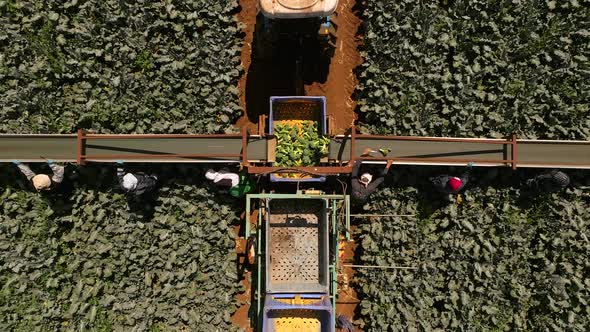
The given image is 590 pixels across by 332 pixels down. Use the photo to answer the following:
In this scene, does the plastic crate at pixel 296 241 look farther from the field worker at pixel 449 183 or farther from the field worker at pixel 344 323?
the field worker at pixel 449 183

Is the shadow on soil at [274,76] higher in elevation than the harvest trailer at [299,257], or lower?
higher

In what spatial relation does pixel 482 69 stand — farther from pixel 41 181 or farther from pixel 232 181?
pixel 41 181

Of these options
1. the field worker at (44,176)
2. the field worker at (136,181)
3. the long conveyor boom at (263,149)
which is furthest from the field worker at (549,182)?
the field worker at (44,176)

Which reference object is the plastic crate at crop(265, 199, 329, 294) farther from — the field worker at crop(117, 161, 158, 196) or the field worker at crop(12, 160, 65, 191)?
the field worker at crop(12, 160, 65, 191)

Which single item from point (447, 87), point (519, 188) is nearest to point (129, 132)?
point (447, 87)

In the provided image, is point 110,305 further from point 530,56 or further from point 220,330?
point 530,56

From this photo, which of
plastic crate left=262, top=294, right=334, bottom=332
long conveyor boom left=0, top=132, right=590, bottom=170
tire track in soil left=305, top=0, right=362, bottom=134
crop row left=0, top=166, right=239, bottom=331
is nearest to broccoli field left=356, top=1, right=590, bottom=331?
long conveyor boom left=0, top=132, right=590, bottom=170
